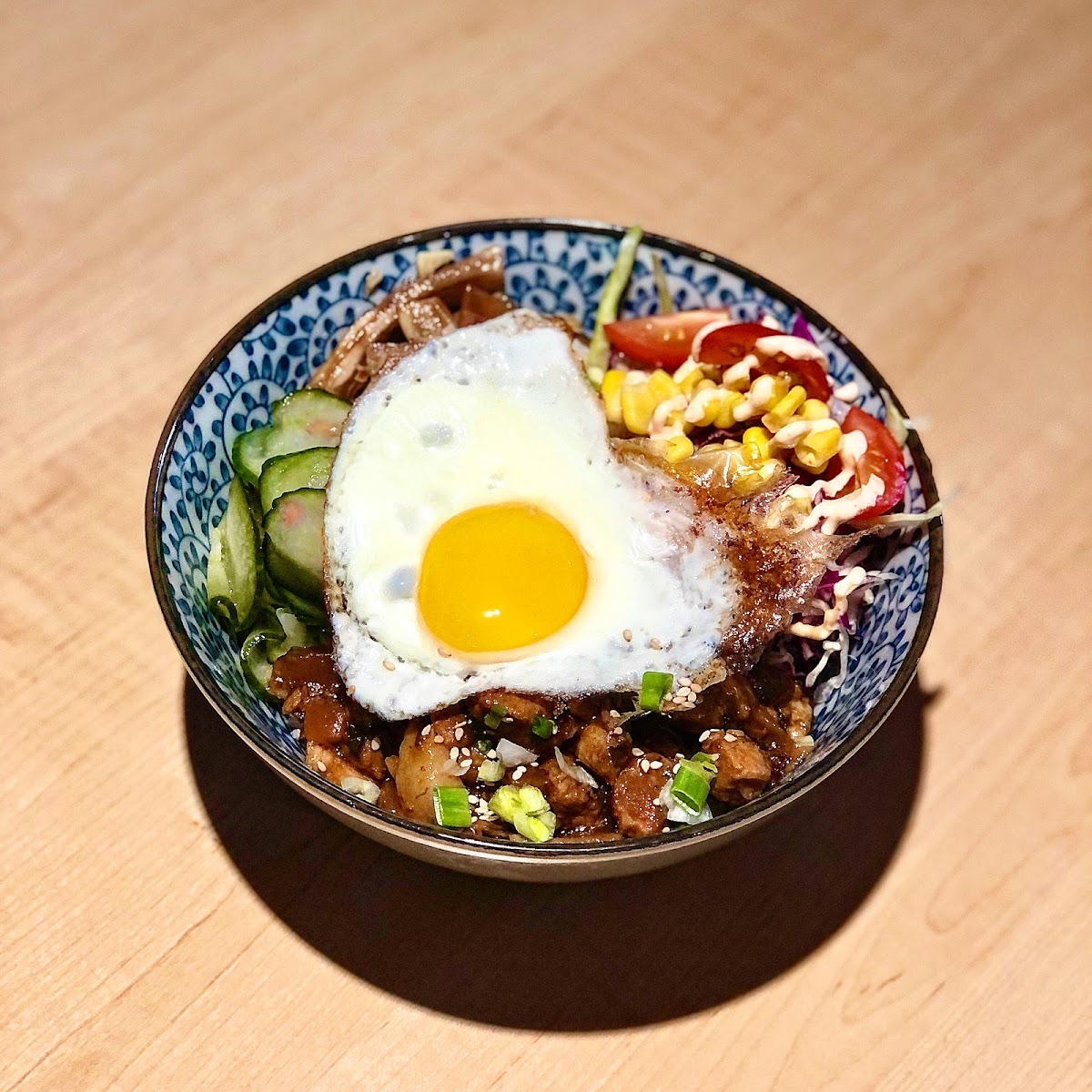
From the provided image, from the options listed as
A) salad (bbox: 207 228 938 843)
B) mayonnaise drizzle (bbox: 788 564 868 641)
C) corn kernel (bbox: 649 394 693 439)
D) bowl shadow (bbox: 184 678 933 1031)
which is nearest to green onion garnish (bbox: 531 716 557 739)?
salad (bbox: 207 228 938 843)

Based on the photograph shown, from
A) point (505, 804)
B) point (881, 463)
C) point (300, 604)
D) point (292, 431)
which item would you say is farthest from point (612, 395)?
point (505, 804)

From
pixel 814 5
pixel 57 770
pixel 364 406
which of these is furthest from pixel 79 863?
pixel 814 5

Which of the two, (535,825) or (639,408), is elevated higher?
(639,408)

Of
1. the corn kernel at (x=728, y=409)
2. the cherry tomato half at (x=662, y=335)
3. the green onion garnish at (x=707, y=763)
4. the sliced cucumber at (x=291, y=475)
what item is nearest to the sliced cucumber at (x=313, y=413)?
the sliced cucumber at (x=291, y=475)

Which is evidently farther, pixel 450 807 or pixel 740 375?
pixel 740 375

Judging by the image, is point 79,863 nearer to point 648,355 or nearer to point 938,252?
point 648,355

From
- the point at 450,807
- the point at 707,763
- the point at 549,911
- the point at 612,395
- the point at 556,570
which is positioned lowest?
the point at 549,911

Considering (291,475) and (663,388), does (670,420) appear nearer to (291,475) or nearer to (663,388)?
(663,388)
